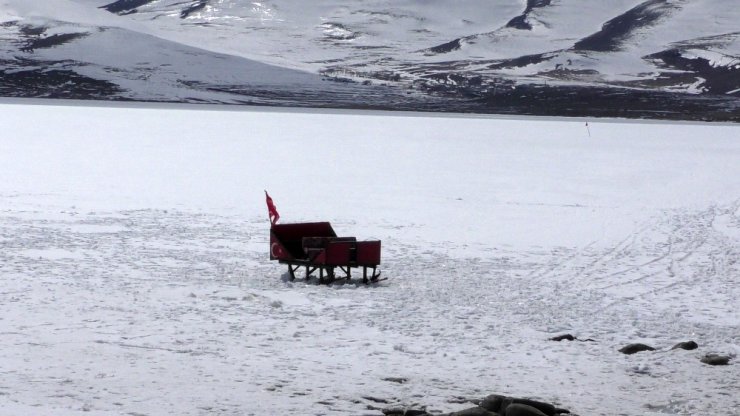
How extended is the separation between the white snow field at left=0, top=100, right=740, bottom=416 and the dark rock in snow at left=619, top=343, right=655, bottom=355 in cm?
8

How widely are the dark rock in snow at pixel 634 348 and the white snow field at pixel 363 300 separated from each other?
8 cm

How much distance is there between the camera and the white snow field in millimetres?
7070

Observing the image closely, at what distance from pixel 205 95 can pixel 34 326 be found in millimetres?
138268

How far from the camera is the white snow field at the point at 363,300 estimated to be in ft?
23.2

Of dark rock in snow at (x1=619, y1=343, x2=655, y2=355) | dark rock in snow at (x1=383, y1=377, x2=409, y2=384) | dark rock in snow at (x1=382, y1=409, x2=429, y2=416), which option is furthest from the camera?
dark rock in snow at (x1=619, y1=343, x2=655, y2=355)

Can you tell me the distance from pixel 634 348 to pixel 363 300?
2884mm

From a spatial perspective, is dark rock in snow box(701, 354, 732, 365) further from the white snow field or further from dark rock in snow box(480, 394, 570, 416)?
dark rock in snow box(480, 394, 570, 416)

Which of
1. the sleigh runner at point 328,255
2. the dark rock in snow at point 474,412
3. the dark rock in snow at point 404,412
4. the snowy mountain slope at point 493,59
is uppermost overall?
the snowy mountain slope at point 493,59

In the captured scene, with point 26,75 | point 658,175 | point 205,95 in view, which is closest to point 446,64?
point 205,95

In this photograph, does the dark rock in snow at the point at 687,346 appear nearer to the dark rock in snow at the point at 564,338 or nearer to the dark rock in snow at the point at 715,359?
the dark rock in snow at the point at 715,359

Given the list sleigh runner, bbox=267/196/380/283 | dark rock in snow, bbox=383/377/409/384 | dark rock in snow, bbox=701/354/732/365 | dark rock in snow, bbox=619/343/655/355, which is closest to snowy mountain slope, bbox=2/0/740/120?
sleigh runner, bbox=267/196/380/283

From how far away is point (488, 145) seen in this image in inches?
1710

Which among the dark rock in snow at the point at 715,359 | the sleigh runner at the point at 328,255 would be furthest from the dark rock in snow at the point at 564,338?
the sleigh runner at the point at 328,255

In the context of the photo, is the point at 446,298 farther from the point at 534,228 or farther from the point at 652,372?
the point at 534,228
